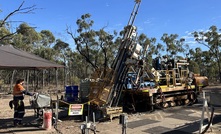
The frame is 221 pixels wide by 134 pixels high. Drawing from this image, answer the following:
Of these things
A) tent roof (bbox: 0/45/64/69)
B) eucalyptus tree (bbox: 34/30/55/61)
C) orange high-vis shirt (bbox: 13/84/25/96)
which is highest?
eucalyptus tree (bbox: 34/30/55/61)

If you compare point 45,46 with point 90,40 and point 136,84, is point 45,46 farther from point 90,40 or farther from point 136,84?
point 136,84

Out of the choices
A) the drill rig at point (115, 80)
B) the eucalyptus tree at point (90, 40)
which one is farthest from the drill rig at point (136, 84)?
the eucalyptus tree at point (90, 40)

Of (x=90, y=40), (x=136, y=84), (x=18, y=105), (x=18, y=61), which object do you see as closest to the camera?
(x=18, y=105)

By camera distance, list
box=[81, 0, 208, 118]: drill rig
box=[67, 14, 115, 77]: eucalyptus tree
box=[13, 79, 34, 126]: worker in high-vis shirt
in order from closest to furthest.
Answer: box=[13, 79, 34, 126]: worker in high-vis shirt
box=[81, 0, 208, 118]: drill rig
box=[67, 14, 115, 77]: eucalyptus tree

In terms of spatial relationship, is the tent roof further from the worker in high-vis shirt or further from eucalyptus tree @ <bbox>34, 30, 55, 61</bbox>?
eucalyptus tree @ <bbox>34, 30, 55, 61</bbox>

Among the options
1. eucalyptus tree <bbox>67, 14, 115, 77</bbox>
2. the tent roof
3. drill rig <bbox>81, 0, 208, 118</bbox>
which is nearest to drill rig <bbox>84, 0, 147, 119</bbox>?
drill rig <bbox>81, 0, 208, 118</bbox>

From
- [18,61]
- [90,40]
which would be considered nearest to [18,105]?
[18,61]

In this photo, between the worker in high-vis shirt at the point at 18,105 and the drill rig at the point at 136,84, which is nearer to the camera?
the worker in high-vis shirt at the point at 18,105

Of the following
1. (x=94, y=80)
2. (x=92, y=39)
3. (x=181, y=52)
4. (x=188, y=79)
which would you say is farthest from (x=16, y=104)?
(x=181, y=52)

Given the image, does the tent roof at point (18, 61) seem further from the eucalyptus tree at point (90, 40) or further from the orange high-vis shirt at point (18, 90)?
the eucalyptus tree at point (90, 40)

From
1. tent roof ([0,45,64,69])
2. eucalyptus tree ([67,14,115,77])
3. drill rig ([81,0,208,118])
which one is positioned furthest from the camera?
eucalyptus tree ([67,14,115,77])

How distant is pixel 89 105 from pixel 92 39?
29.3 m

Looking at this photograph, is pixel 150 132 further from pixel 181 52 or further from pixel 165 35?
pixel 181 52

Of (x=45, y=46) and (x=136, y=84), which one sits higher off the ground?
(x=45, y=46)
